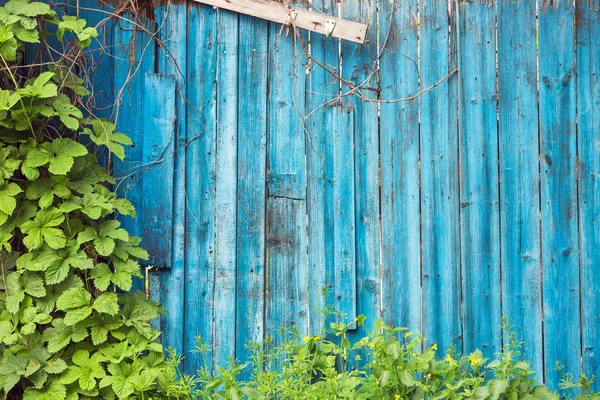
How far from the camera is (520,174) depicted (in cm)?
321

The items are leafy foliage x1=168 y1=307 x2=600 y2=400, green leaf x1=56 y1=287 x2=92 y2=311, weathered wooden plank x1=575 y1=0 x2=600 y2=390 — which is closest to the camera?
leafy foliage x1=168 y1=307 x2=600 y2=400

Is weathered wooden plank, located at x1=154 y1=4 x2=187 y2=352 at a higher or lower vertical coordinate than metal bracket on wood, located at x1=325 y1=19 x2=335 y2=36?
lower

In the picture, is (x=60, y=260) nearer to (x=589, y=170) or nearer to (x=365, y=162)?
(x=365, y=162)

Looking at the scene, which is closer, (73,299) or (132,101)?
(73,299)

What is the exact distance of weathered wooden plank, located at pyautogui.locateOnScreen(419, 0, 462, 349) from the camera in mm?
3199

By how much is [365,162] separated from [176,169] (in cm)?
92

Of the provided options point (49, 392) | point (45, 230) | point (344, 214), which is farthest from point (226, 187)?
point (49, 392)

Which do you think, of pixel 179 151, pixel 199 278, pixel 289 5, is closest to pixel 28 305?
pixel 199 278

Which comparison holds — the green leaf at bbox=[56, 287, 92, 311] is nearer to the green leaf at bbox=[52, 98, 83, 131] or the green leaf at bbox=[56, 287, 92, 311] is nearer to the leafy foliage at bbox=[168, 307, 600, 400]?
the leafy foliage at bbox=[168, 307, 600, 400]

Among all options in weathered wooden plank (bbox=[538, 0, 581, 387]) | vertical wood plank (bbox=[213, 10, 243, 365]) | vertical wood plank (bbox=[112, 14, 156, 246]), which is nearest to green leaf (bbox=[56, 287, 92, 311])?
vertical wood plank (bbox=[112, 14, 156, 246])

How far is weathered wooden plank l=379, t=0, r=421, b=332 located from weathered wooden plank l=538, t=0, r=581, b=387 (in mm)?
613

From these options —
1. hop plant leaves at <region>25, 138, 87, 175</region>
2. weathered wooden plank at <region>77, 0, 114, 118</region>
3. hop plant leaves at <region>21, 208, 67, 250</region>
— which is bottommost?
hop plant leaves at <region>21, 208, 67, 250</region>

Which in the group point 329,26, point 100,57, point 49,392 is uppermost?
point 329,26

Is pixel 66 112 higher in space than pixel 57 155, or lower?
higher
